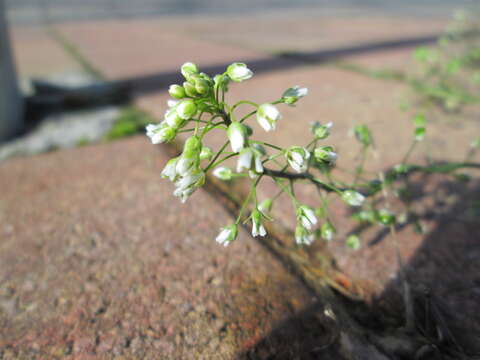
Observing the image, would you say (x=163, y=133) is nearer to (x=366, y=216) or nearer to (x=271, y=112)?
(x=271, y=112)

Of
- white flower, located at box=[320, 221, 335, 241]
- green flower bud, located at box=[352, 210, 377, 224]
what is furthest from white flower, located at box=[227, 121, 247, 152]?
green flower bud, located at box=[352, 210, 377, 224]

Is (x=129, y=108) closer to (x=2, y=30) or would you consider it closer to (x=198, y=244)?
(x=2, y=30)

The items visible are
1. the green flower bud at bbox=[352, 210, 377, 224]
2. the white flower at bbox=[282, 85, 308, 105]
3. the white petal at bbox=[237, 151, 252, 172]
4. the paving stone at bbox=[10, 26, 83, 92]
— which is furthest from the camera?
the paving stone at bbox=[10, 26, 83, 92]

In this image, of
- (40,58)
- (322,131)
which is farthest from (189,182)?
(40,58)

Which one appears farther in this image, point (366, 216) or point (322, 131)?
point (366, 216)

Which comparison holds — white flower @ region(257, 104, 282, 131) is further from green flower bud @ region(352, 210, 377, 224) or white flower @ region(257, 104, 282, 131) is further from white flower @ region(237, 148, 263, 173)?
green flower bud @ region(352, 210, 377, 224)

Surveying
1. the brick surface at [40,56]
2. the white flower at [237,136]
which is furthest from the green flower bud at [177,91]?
the brick surface at [40,56]
